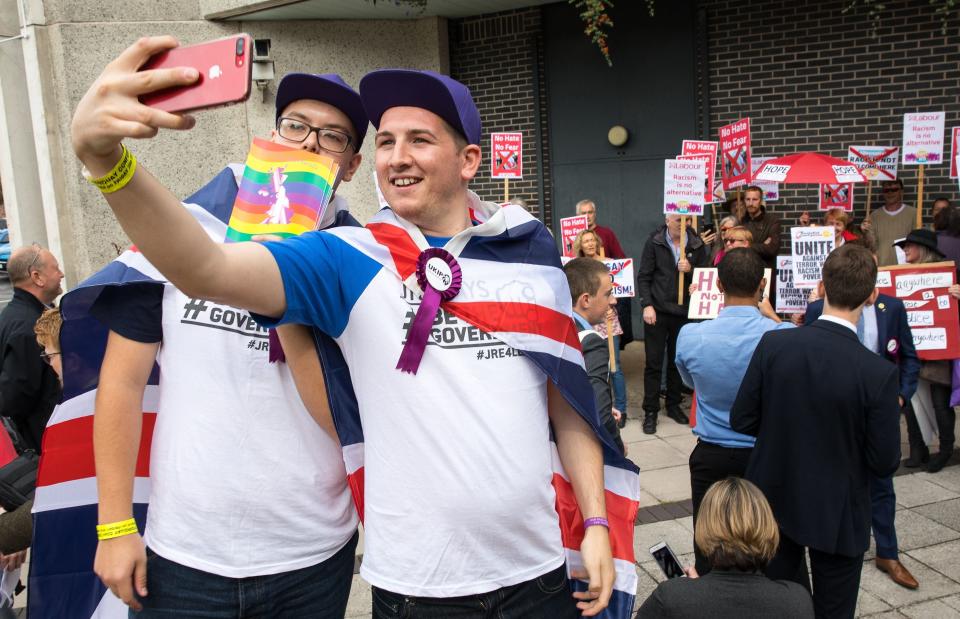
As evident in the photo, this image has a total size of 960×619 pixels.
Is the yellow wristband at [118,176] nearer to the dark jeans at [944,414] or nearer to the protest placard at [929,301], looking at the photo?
the protest placard at [929,301]

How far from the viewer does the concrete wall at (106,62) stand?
9375 mm

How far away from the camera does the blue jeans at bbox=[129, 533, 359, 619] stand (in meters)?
2.08

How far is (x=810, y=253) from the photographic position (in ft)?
21.6

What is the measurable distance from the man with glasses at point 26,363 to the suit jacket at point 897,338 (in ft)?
16.9

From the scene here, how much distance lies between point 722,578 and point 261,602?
4.61 feet

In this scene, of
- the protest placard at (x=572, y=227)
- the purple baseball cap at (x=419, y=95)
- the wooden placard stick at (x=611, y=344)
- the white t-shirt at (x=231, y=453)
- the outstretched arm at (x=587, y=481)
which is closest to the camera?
the purple baseball cap at (x=419, y=95)

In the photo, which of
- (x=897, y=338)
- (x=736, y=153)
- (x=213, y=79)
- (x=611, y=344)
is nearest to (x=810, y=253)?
(x=897, y=338)

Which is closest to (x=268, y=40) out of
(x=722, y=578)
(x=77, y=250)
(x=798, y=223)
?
(x=77, y=250)

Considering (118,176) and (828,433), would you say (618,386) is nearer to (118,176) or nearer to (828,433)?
(828,433)

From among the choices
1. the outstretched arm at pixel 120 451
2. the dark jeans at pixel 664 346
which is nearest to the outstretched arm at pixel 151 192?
the outstretched arm at pixel 120 451

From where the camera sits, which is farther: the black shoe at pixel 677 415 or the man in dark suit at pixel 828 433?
the black shoe at pixel 677 415

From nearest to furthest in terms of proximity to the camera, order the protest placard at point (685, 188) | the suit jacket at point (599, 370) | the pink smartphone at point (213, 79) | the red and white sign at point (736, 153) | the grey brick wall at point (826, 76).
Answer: the pink smartphone at point (213, 79)
the suit jacket at point (599, 370)
the protest placard at point (685, 188)
the red and white sign at point (736, 153)
the grey brick wall at point (826, 76)

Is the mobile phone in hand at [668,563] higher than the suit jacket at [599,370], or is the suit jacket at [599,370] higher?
the suit jacket at [599,370]

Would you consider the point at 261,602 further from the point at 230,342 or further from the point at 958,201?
the point at 958,201
